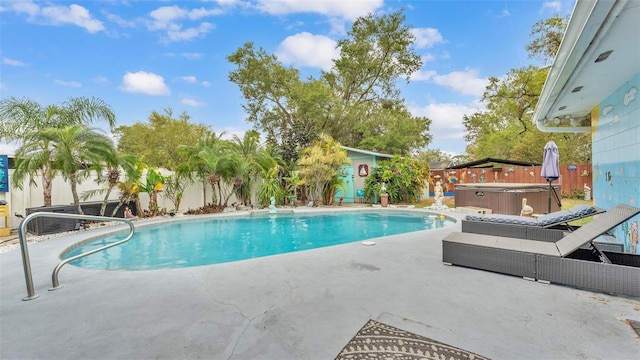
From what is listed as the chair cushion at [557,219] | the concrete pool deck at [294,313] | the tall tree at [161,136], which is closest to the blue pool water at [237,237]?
the concrete pool deck at [294,313]

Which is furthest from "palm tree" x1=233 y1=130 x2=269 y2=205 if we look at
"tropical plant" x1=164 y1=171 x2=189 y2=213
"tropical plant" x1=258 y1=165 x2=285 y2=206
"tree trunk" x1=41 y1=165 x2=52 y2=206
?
"tree trunk" x1=41 y1=165 x2=52 y2=206

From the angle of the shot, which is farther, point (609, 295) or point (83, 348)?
point (609, 295)

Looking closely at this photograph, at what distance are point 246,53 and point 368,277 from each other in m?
23.8

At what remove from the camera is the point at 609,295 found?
3.15 metres

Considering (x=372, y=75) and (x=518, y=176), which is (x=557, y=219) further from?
(x=372, y=75)

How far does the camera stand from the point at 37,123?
870cm

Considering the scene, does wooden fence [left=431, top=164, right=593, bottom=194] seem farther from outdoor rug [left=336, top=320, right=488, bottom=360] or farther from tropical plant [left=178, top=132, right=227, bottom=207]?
outdoor rug [left=336, top=320, right=488, bottom=360]

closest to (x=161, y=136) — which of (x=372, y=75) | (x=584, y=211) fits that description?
(x=372, y=75)

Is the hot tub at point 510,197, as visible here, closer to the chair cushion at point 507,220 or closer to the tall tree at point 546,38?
the chair cushion at point 507,220

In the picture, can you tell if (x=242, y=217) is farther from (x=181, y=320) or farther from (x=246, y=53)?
(x=246, y=53)

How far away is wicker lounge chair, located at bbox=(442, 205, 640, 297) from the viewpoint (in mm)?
3156

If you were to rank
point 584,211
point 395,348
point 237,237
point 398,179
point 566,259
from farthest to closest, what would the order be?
1. point 398,179
2. point 237,237
3. point 584,211
4. point 566,259
5. point 395,348

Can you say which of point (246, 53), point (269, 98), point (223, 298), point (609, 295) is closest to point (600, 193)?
point (609, 295)

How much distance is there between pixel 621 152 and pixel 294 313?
6449 millimetres
